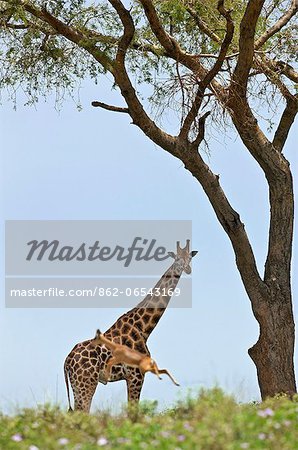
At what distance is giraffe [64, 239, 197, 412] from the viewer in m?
8.77

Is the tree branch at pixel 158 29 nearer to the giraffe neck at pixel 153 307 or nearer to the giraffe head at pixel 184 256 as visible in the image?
the giraffe head at pixel 184 256

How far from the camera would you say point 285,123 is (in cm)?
1088

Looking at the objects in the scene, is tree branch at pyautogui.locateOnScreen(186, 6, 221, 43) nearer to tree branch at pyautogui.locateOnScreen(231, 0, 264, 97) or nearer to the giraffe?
tree branch at pyautogui.locateOnScreen(231, 0, 264, 97)

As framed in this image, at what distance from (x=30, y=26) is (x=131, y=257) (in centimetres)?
355

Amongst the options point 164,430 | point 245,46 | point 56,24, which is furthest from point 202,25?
point 164,430

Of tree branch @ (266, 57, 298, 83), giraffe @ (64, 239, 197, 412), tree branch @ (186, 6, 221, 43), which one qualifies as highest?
tree branch @ (186, 6, 221, 43)

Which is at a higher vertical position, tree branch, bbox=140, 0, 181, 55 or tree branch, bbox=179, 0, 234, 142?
tree branch, bbox=140, 0, 181, 55

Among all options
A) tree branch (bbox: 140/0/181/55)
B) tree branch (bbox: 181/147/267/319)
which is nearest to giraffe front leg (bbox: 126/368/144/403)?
tree branch (bbox: 181/147/267/319)

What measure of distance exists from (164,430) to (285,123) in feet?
22.0

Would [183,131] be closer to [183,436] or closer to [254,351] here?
[254,351]

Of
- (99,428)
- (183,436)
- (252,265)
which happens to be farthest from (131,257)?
(183,436)

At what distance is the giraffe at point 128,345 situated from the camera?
8.77 metres

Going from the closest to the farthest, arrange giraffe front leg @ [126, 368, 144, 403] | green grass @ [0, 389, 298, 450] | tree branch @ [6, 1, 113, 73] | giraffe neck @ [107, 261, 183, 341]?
green grass @ [0, 389, 298, 450] → giraffe front leg @ [126, 368, 144, 403] → giraffe neck @ [107, 261, 183, 341] → tree branch @ [6, 1, 113, 73]

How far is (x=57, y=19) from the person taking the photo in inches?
392
